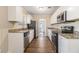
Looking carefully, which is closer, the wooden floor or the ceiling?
the wooden floor

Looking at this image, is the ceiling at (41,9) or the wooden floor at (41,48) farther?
the ceiling at (41,9)

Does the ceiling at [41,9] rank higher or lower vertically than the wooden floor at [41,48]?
higher

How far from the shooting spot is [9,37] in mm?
3965

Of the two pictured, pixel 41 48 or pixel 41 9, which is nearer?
pixel 41 48

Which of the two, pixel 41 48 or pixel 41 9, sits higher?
pixel 41 9

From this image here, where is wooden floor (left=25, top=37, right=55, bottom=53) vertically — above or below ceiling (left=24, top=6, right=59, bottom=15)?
below
